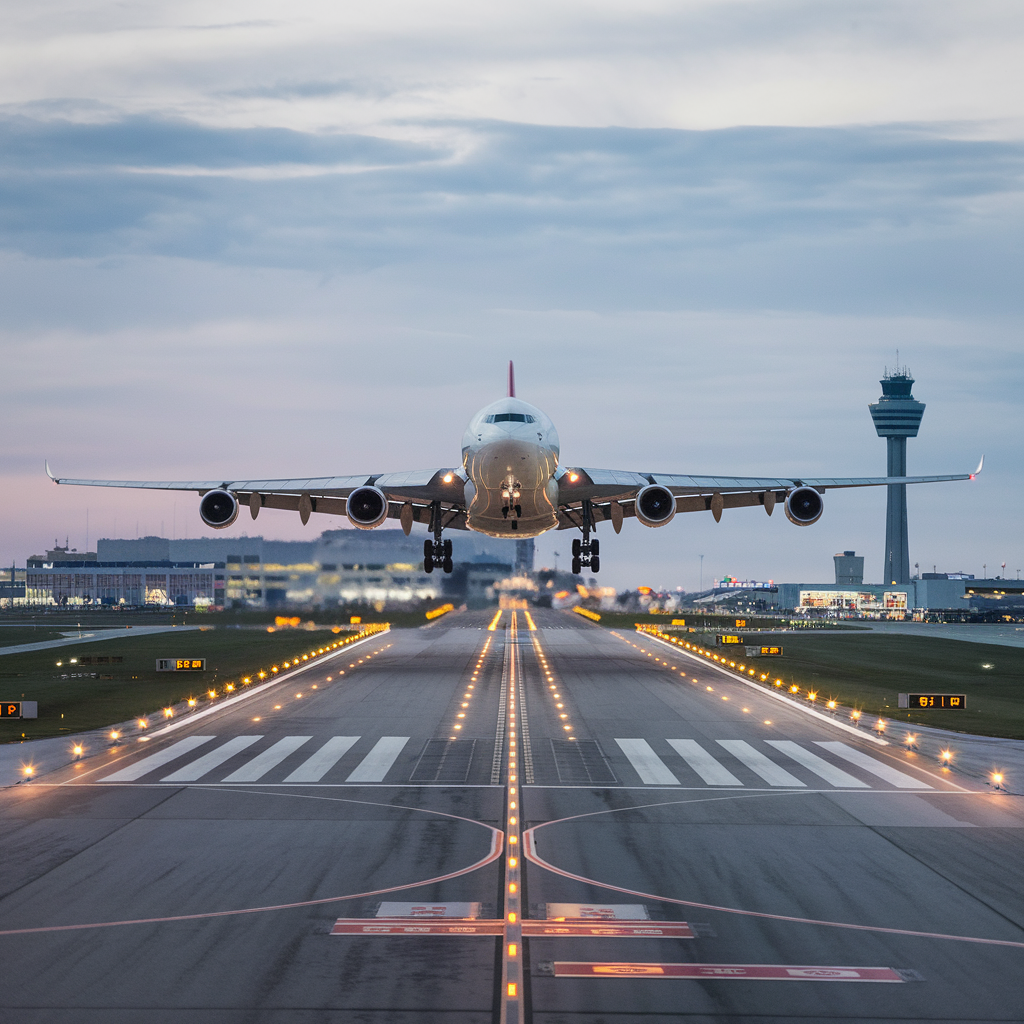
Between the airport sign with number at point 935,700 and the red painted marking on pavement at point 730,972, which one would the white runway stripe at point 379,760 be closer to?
the red painted marking on pavement at point 730,972

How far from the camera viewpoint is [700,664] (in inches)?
2739

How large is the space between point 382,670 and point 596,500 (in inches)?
767

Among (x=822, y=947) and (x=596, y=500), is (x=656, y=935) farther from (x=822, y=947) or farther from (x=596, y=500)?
(x=596, y=500)

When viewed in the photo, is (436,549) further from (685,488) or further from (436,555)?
(685,488)

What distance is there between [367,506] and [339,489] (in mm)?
4378

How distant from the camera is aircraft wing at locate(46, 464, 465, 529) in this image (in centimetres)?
4719

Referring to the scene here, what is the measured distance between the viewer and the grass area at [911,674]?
1842 inches

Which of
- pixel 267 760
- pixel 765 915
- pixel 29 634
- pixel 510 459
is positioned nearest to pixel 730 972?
pixel 765 915

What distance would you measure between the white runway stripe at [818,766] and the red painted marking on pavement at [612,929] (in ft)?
46.3

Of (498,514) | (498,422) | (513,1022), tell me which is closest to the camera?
(513,1022)

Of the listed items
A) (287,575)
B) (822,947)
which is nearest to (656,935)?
(822,947)

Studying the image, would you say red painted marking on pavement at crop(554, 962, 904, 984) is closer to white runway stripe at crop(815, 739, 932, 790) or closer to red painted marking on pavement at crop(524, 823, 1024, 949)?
red painted marking on pavement at crop(524, 823, 1024, 949)

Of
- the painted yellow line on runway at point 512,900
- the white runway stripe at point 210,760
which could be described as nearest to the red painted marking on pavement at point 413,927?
the painted yellow line on runway at point 512,900

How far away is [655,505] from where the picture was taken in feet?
152
